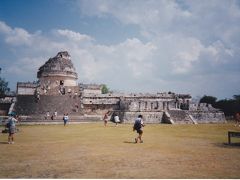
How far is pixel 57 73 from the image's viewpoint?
46.0 m

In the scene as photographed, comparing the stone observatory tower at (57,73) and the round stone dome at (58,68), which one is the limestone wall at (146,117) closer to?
the stone observatory tower at (57,73)

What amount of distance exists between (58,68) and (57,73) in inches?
36.0

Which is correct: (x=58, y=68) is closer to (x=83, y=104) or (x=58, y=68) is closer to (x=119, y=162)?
(x=83, y=104)

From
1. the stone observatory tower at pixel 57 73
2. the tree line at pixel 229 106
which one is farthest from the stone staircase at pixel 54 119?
the tree line at pixel 229 106

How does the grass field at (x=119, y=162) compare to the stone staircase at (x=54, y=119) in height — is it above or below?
below

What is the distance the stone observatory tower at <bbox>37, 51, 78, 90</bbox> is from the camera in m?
45.9

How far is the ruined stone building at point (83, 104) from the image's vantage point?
111 ft

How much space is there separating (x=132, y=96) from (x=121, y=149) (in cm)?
3527

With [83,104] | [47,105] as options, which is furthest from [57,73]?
[47,105]

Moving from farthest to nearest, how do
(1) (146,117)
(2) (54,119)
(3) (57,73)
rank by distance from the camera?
(3) (57,73), (1) (146,117), (2) (54,119)

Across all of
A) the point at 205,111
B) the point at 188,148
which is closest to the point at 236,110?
the point at 205,111

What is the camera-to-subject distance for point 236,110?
4519cm

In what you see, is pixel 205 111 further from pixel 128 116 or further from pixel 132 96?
pixel 132 96

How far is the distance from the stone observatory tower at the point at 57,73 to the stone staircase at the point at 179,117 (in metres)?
18.8
